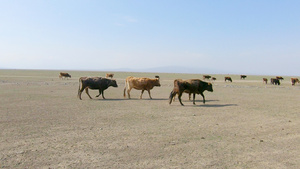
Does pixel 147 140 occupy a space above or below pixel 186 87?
below

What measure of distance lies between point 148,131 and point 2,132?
433 cm

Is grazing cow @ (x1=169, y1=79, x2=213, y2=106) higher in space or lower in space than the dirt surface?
higher

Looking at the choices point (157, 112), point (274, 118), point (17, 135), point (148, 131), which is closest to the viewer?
point (17, 135)

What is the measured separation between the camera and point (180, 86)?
13344 mm

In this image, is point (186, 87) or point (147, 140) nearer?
point (147, 140)

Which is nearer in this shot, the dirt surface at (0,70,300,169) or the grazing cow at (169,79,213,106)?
the dirt surface at (0,70,300,169)

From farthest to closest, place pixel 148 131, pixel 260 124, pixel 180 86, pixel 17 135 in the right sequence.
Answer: pixel 180 86 < pixel 260 124 < pixel 148 131 < pixel 17 135

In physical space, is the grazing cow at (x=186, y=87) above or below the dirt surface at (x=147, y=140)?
above

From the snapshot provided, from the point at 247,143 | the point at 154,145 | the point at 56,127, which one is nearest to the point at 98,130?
the point at 56,127

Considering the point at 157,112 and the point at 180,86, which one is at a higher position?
the point at 180,86

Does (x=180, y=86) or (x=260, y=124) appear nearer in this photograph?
(x=260, y=124)

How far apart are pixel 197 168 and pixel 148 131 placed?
9.57ft

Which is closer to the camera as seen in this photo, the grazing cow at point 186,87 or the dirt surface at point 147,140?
the dirt surface at point 147,140

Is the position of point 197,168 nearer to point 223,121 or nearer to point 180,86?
point 223,121
